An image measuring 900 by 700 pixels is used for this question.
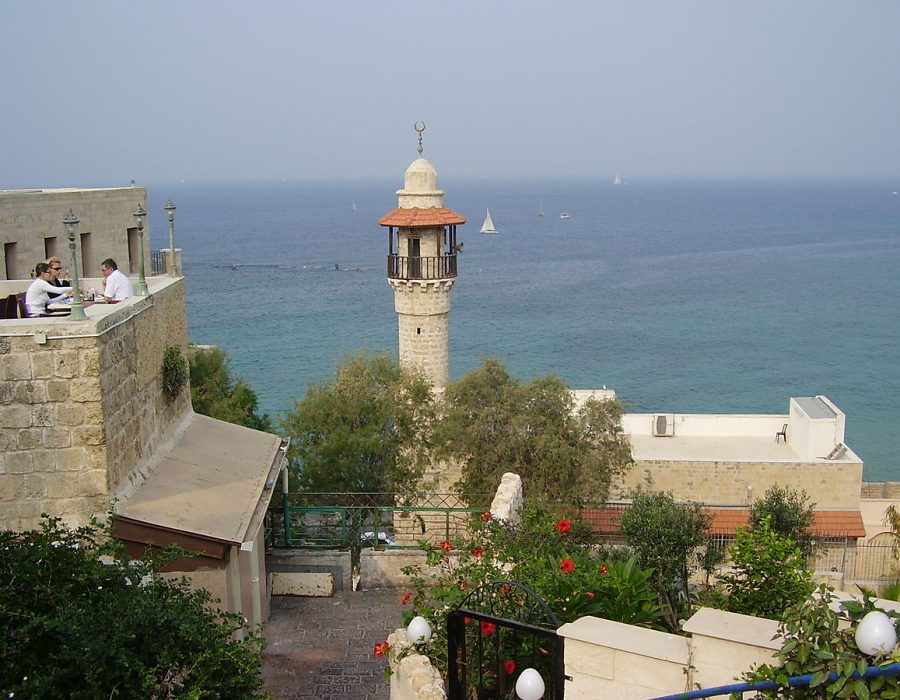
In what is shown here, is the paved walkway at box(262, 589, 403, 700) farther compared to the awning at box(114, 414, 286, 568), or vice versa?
the paved walkway at box(262, 589, 403, 700)

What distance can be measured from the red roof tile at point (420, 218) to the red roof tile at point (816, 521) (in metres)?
8.98

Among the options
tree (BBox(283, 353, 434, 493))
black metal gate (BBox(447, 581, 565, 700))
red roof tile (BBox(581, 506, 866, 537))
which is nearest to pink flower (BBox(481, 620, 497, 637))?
black metal gate (BBox(447, 581, 565, 700))

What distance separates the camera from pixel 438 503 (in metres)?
23.4

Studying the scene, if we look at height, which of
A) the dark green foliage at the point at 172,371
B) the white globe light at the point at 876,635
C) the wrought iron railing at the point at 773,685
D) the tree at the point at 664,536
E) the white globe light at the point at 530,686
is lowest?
the tree at the point at 664,536

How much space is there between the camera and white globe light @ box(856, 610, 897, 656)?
4348 millimetres

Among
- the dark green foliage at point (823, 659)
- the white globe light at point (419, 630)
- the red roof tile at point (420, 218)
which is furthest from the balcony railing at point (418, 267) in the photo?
the dark green foliage at point (823, 659)

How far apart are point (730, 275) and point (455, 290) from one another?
32.6 meters

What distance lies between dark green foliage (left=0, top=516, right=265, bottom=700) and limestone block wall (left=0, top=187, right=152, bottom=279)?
14.6m

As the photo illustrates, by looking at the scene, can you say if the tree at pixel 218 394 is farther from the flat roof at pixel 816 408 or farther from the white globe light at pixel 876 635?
the white globe light at pixel 876 635

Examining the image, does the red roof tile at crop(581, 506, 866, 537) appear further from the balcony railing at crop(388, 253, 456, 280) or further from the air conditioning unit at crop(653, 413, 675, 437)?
the balcony railing at crop(388, 253, 456, 280)

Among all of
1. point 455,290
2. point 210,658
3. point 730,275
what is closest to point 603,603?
point 210,658

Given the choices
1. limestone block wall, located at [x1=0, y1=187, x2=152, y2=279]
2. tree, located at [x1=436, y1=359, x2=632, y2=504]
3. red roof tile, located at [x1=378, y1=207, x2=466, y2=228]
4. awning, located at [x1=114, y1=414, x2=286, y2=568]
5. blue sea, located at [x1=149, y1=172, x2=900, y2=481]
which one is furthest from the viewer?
blue sea, located at [x1=149, y1=172, x2=900, y2=481]

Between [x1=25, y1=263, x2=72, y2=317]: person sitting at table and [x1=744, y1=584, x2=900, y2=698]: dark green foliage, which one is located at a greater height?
[x1=25, y1=263, x2=72, y2=317]: person sitting at table

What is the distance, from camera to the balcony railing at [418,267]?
26.2 m
